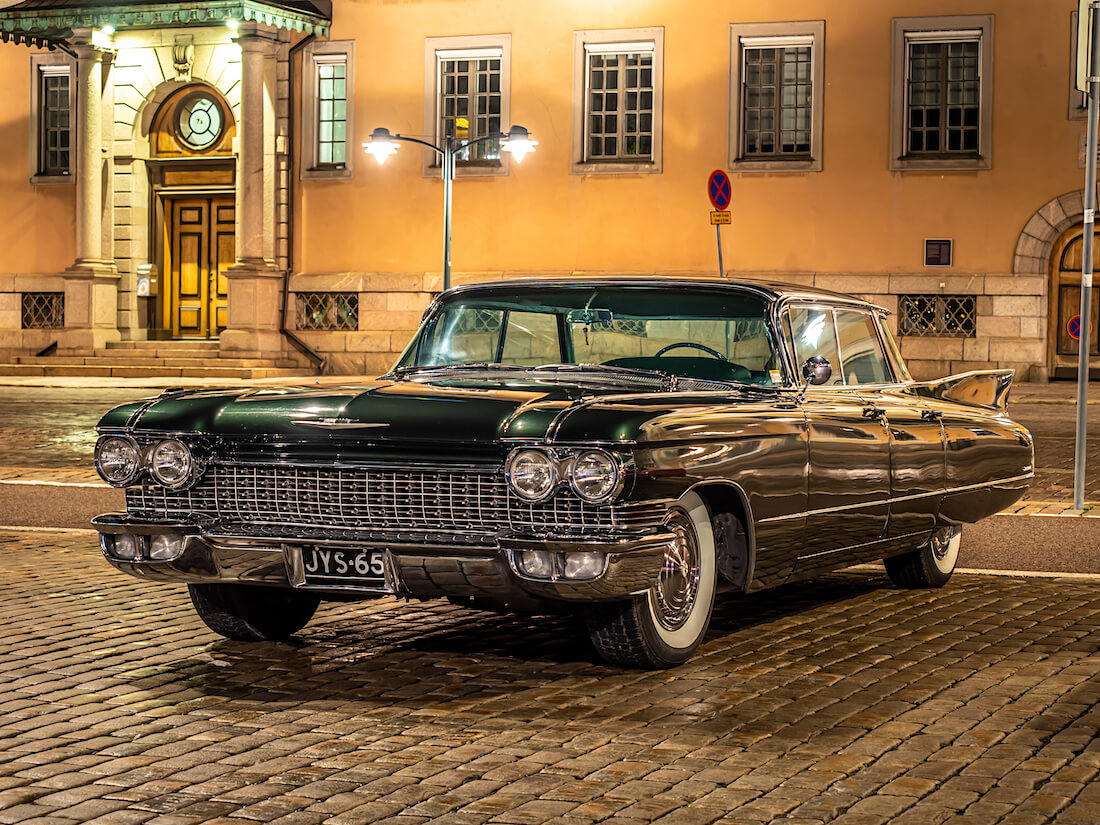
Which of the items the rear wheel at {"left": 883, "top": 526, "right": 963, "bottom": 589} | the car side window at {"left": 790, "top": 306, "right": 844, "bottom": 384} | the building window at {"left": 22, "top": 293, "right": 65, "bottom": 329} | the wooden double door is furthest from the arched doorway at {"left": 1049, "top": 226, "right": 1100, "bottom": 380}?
the car side window at {"left": 790, "top": 306, "right": 844, "bottom": 384}

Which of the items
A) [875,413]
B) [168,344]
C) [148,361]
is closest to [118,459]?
[875,413]

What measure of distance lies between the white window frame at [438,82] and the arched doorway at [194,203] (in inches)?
180

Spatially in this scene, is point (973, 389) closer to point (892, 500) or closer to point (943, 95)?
point (892, 500)

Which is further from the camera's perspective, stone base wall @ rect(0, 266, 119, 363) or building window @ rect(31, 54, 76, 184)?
building window @ rect(31, 54, 76, 184)

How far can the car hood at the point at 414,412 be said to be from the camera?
5918 mm

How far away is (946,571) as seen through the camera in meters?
8.88

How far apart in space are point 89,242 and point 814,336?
2929 cm

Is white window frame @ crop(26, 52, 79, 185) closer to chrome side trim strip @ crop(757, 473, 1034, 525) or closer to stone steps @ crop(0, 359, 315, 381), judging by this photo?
stone steps @ crop(0, 359, 315, 381)

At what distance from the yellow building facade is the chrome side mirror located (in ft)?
71.7

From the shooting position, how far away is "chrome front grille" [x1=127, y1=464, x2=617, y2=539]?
19.4 ft

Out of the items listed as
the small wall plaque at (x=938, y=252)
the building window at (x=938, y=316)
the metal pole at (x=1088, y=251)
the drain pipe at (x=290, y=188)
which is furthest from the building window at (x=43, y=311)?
the metal pole at (x=1088, y=251)

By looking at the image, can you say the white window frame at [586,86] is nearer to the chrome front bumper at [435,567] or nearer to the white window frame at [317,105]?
the white window frame at [317,105]

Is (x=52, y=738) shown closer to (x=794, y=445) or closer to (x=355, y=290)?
(x=794, y=445)

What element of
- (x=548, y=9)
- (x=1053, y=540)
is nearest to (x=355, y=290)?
(x=548, y=9)
